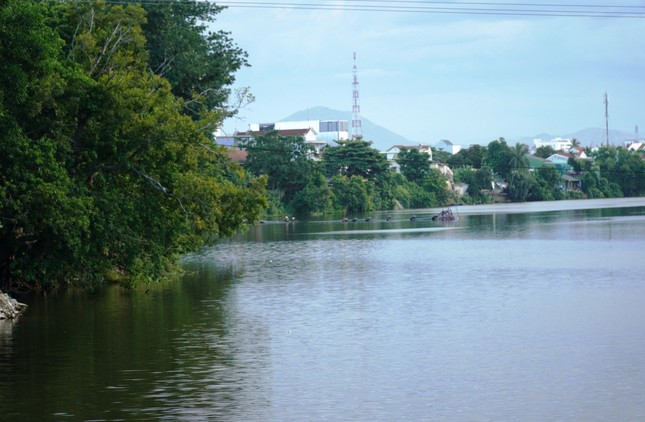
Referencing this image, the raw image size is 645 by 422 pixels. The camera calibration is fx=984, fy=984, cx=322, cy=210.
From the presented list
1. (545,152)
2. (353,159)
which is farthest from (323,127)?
(353,159)

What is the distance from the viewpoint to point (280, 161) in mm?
92500

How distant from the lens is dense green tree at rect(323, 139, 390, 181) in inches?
4166

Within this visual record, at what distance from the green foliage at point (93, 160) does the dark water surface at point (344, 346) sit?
6.04ft

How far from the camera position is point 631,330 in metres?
22.8

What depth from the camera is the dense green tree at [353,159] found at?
105812mm

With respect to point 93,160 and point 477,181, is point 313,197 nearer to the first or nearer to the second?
point 477,181

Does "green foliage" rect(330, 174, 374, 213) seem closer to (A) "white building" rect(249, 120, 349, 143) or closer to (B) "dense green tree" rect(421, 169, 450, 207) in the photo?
(B) "dense green tree" rect(421, 169, 450, 207)

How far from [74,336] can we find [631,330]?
12.9 meters

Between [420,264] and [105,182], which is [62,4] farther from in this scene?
[420,264]

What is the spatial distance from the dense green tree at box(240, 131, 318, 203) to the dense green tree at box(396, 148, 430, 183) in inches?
1154

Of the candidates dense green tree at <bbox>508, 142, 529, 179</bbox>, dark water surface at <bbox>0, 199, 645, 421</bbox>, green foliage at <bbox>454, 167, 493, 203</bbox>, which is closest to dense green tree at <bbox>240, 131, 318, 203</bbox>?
green foliage at <bbox>454, 167, 493, 203</bbox>

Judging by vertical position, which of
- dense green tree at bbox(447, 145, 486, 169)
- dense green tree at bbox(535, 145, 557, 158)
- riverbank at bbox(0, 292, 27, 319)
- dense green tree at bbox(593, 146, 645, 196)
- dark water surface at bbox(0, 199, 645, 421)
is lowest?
dark water surface at bbox(0, 199, 645, 421)

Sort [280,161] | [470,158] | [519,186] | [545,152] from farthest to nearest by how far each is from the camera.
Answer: [545,152] → [470,158] → [519,186] → [280,161]

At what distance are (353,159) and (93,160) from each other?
79.9m
